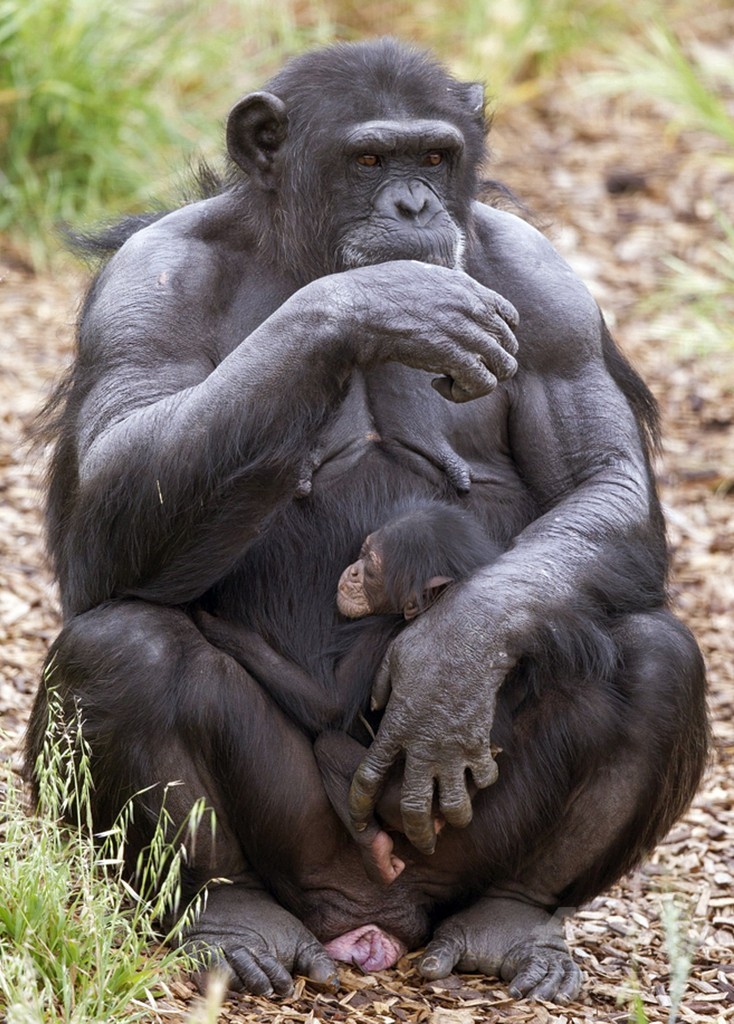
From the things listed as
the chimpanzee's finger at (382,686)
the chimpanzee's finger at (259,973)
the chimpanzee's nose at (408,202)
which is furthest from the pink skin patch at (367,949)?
the chimpanzee's nose at (408,202)

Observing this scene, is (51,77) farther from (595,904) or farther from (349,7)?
(595,904)

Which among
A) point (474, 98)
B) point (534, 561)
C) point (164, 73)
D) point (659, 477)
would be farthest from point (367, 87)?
point (164, 73)

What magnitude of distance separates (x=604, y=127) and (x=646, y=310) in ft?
9.95

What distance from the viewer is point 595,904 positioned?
18.1ft

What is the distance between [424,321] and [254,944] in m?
1.82

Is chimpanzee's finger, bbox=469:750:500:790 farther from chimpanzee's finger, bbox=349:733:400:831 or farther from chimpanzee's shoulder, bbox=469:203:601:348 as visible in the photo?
chimpanzee's shoulder, bbox=469:203:601:348

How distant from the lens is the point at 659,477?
8.70 meters

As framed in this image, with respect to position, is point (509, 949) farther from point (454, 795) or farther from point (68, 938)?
point (68, 938)

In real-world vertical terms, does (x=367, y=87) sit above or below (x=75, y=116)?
above

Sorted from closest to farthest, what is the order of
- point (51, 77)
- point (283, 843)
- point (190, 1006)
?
point (190, 1006) → point (283, 843) → point (51, 77)

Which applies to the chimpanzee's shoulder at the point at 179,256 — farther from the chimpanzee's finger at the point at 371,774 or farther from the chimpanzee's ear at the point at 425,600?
the chimpanzee's finger at the point at 371,774

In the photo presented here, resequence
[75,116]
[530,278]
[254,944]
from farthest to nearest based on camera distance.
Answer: [75,116], [530,278], [254,944]

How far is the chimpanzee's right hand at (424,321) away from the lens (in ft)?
14.3

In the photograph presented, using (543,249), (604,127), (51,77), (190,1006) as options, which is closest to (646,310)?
(604,127)
